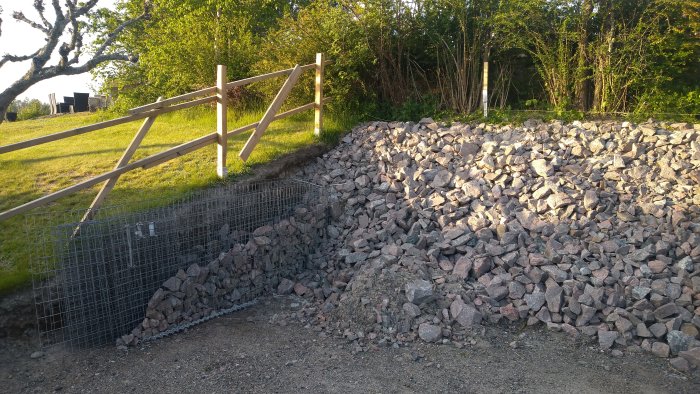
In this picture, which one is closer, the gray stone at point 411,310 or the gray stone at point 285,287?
the gray stone at point 411,310

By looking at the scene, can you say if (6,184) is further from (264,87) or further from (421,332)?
Answer: (421,332)

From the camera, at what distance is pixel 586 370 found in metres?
4.82

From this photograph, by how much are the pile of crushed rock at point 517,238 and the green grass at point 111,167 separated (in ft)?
3.70

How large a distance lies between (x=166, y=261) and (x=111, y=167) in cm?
285

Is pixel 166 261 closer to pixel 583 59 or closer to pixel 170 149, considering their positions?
pixel 170 149

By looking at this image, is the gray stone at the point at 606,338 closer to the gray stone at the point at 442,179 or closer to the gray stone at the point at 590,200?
the gray stone at the point at 590,200

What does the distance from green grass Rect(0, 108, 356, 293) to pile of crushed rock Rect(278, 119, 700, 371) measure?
1.13 m

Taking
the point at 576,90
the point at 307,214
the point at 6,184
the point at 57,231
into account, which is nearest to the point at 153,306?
the point at 57,231

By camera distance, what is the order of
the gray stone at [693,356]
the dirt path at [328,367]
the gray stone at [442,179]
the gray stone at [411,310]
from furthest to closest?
the gray stone at [442,179] < the gray stone at [411,310] < the gray stone at [693,356] < the dirt path at [328,367]

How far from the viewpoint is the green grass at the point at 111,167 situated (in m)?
6.04

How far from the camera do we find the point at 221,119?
7340mm

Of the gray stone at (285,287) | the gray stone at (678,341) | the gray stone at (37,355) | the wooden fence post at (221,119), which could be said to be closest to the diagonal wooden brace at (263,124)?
the wooden fence post at (221,119)

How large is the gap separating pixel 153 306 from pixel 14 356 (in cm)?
128

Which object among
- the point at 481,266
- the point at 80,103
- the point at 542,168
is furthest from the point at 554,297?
the point at 80,103
